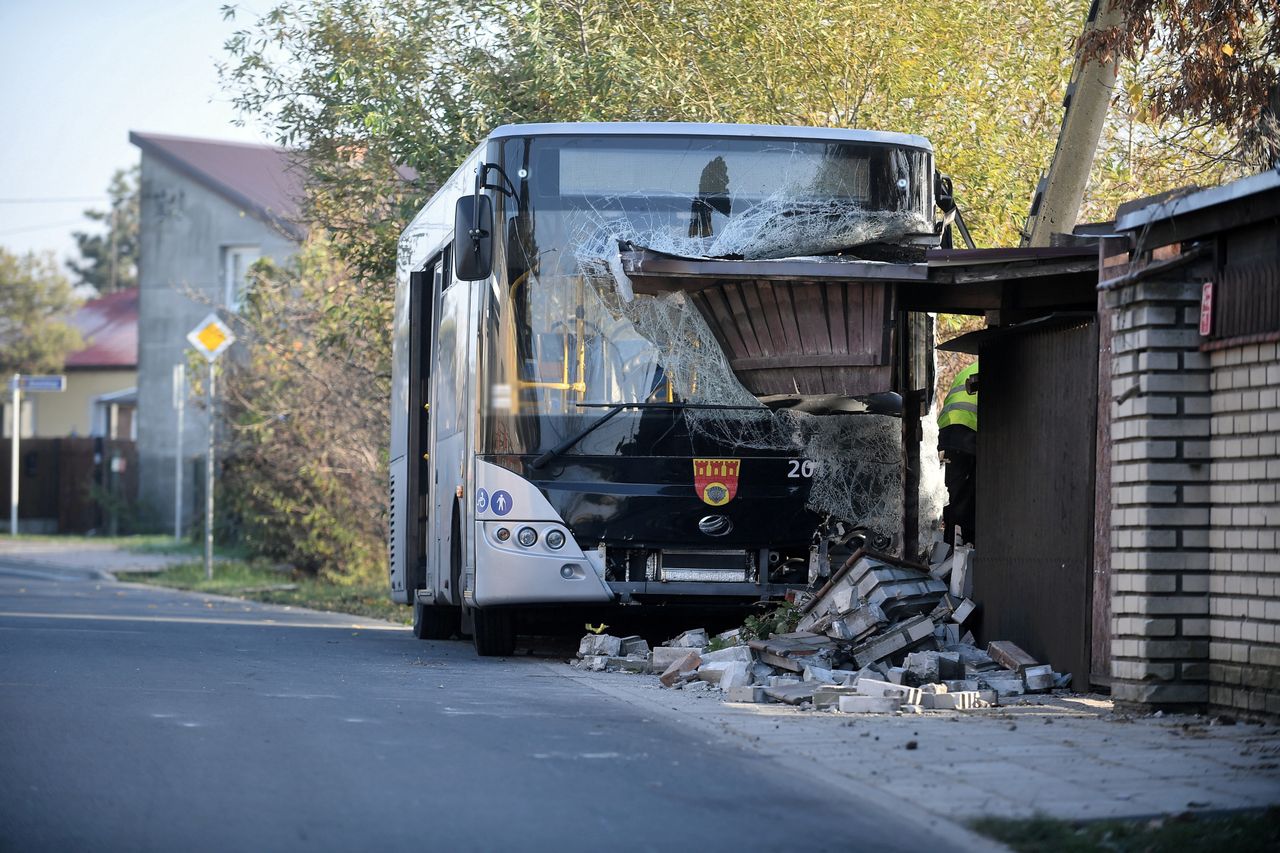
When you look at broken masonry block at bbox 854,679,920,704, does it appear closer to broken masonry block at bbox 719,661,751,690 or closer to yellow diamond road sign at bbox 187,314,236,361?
broken masonry block at bbox 719,661,751,690

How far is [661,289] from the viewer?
10.8m

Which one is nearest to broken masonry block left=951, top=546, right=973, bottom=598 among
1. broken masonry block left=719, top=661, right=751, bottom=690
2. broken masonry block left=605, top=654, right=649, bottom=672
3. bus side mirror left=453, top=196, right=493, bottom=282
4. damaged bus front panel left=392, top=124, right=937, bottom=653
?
damaged bus front panel left=392, top=124, right=937, bottom=653

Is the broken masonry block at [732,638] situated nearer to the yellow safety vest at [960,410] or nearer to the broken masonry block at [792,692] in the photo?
the broken masonry block at [792,692]

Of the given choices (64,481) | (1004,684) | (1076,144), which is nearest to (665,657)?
(1004,684)

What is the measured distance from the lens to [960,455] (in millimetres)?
12180

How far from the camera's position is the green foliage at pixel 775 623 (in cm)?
1135

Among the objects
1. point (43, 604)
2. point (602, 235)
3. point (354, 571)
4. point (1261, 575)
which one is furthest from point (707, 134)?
point (354, 571)

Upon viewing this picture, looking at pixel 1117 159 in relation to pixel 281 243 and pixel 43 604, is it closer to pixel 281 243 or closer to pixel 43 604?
pixel 43 604

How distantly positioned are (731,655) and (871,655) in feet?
2.72

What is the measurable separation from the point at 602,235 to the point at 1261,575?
4974 mm

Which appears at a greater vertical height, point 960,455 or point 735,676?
point 960,455

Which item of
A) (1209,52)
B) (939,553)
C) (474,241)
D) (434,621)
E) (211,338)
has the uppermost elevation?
(1209,52)

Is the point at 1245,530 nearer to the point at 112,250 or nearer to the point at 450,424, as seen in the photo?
the point at 450,424

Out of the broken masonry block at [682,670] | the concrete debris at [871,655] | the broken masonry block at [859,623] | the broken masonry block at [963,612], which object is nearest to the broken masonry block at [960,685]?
the concrete debris at [871,655]
